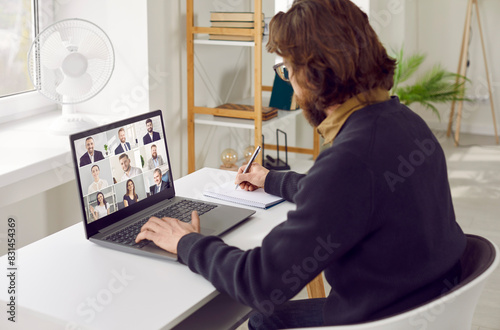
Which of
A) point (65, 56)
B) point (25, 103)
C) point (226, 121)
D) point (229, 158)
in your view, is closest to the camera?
point (65, 56)

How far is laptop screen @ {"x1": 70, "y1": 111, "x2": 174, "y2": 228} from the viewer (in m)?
1.46

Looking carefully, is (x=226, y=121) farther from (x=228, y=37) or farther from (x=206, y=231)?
(x=206, y=231)

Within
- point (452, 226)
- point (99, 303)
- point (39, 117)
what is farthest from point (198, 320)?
point (39, 117)

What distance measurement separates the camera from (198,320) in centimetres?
163

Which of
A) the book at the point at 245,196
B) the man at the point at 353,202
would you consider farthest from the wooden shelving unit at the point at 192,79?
the man at the point at 353,202

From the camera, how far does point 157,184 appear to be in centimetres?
171

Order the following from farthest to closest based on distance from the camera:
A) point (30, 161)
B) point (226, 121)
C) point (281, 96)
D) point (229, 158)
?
point (281, 96) < point (229, 158) < point (226, 121) < point (30, 161)

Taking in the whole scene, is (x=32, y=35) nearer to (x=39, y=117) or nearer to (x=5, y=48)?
(x=5, y=48)

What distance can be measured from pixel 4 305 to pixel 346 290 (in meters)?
0.67

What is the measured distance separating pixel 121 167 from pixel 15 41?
145 centimetres

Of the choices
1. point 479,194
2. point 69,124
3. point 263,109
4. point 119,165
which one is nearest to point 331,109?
point 119,165

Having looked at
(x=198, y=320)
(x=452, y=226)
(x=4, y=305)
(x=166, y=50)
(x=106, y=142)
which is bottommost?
(x=198, y=320)

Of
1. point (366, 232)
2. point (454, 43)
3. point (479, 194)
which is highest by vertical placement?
point (454, 43)

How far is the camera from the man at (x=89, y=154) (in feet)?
4.76
